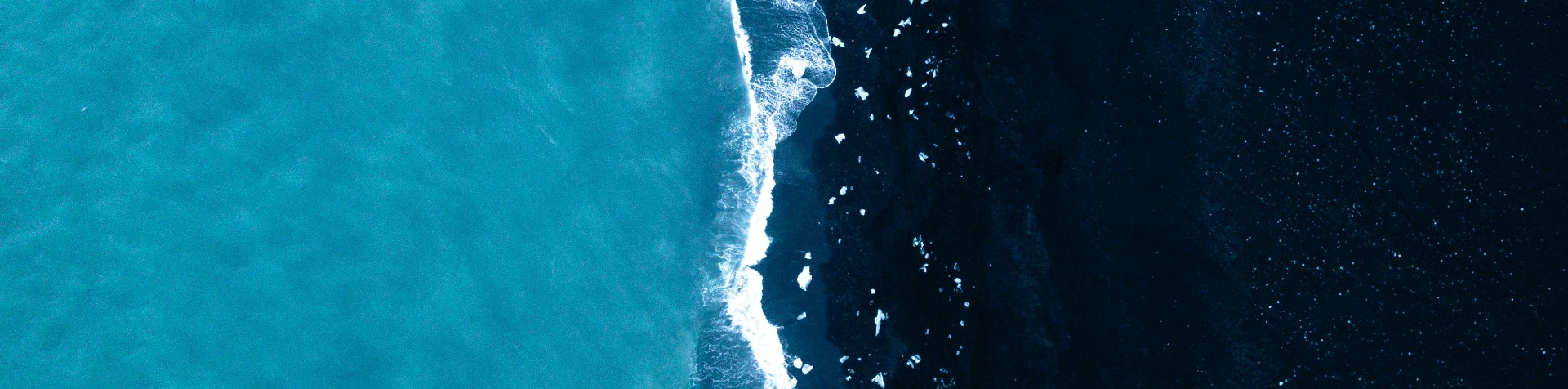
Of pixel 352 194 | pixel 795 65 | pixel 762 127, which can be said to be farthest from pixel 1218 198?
pixel 352 194

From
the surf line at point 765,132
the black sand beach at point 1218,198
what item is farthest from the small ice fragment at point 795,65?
the black sand beach at point 1218,198

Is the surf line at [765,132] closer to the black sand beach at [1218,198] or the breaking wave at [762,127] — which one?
the breaking wave at [762,127]

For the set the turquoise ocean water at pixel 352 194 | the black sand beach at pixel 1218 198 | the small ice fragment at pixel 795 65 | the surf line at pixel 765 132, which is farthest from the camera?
the small ice fragment at pixel 795 65

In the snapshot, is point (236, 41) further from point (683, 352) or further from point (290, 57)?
point (683, 352)

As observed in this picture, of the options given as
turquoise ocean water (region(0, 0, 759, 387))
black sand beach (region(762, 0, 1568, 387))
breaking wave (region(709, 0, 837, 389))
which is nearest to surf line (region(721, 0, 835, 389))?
breaking wave (region(709, 0, 837, 389))

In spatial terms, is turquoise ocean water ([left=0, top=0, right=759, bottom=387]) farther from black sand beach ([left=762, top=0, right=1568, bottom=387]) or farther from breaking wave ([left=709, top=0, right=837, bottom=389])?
black sand beach ([left=762, top=0, right=1568, bottom=387])

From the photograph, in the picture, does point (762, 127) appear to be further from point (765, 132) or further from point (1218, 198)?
point (1218, 198)
